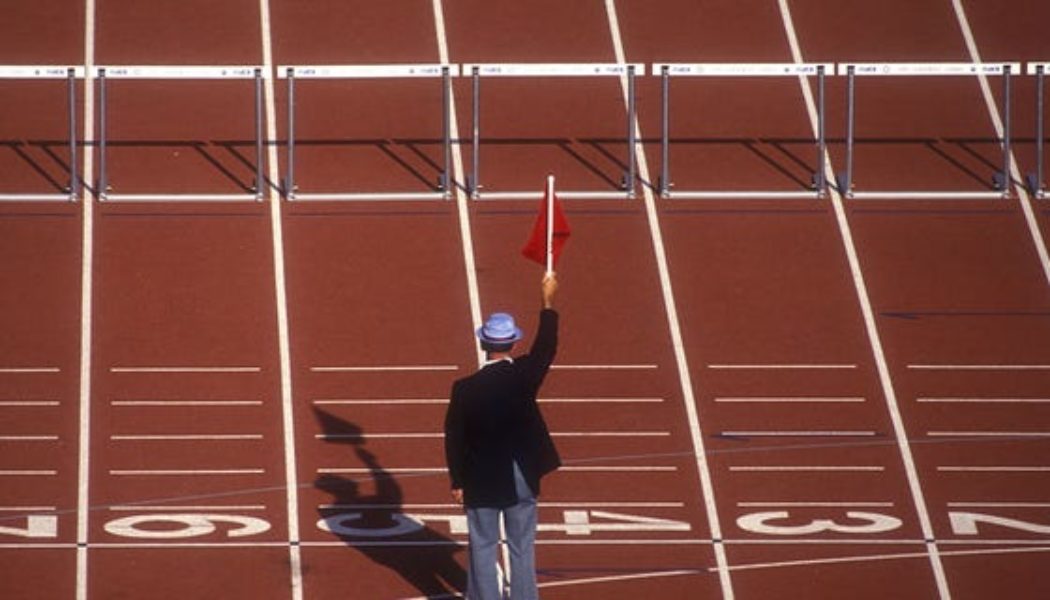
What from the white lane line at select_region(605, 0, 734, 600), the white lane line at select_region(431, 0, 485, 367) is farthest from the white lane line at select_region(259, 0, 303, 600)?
the white lane line at select_region(605, 0, 734, 600)

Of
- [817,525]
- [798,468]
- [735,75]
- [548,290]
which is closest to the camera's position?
[548,290]

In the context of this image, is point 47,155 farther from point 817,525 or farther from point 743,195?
point 817,525

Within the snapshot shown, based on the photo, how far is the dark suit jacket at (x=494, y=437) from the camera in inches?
525

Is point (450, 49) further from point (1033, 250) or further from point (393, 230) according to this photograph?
point (1033, 250)

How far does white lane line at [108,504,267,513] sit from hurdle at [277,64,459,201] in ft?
15.4

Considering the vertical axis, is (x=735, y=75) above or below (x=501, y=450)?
above

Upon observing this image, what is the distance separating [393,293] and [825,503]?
13.5 feet

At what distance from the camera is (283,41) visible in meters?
22.3

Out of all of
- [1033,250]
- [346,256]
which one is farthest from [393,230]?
[1033,250]

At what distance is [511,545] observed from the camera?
13.6m

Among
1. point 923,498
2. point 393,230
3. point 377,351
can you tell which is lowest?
point 923,498

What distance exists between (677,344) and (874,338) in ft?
4.54

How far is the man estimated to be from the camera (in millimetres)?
13352

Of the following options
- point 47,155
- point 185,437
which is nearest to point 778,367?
point 185,437
